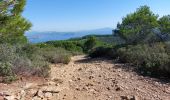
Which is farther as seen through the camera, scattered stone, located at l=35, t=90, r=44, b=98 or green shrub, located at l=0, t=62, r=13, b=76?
green shrub, located at l=0, t=62, r=13, b=76

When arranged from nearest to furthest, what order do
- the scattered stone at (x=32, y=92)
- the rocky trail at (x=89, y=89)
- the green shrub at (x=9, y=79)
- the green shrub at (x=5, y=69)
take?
1. the rocky trail at (x=89, y=89)
2. the scattered stone at (x=32, y=92)
3. the green shrub at (x=9, y=79)
4. the green shrub at (x=5, y=69)

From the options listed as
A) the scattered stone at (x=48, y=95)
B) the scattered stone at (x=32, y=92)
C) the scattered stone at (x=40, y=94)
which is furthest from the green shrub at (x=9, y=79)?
the scattered stone at (x=48, y=95)

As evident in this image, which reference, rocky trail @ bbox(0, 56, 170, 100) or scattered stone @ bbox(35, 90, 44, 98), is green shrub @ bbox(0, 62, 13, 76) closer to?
rocky trail @ bbox(0, 56, 170, 100)

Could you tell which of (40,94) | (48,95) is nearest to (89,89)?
(48,95)

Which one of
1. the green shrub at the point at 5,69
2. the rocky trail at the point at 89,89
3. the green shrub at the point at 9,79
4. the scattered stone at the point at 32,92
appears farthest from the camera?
the green shrub at the point at 5,69

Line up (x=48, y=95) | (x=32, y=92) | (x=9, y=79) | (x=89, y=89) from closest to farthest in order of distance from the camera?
(x=48, y=95) → (x=32, y=92) → (x=89, y=89) → (x=9, y=79)

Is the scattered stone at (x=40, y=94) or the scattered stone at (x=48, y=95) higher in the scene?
the scattered stone at (x=40, y=94)

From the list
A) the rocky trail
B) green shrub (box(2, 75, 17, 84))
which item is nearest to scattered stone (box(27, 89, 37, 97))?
the rocky trail

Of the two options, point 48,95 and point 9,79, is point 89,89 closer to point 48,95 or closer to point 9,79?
point 48,95

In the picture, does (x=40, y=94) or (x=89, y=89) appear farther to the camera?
(x=89, y=89)

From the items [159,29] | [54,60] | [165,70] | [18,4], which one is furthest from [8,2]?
[159,29]

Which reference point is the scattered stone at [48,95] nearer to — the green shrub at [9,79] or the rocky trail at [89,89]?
the rocky trail at [89,89]

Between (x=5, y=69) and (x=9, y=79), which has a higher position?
(x=5, y=69)

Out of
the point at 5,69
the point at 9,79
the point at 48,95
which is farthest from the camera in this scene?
the point at 5,69
